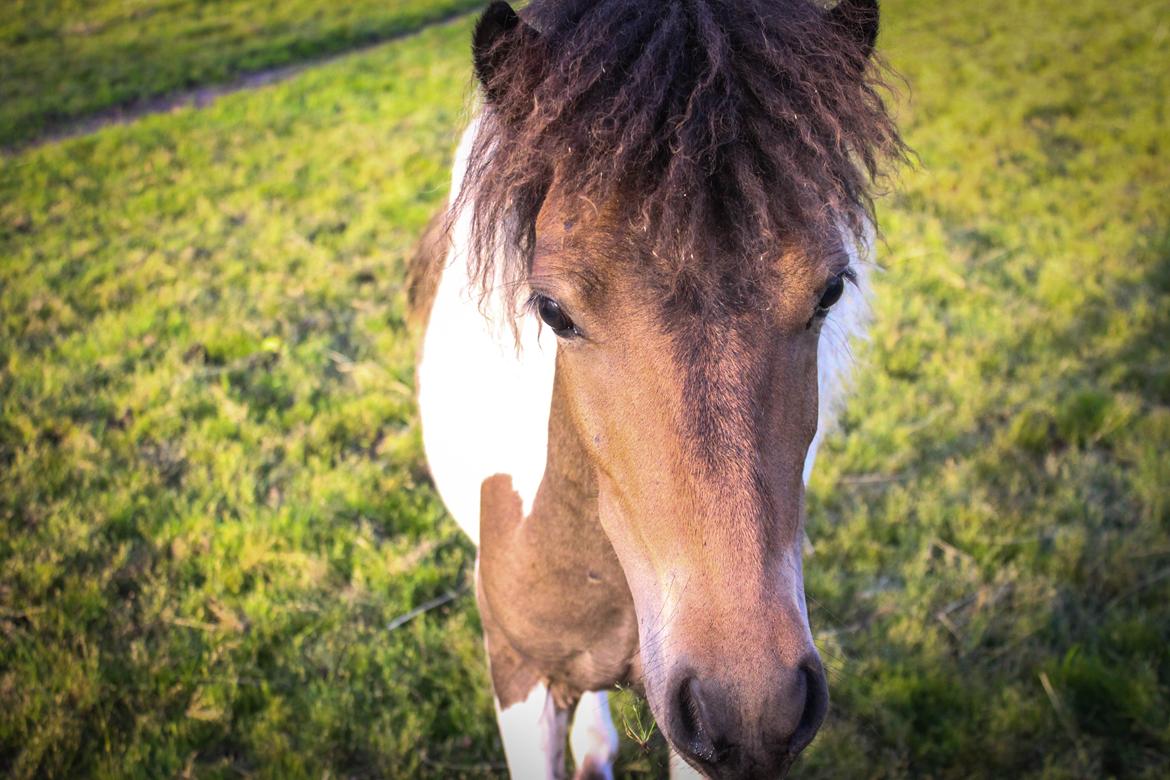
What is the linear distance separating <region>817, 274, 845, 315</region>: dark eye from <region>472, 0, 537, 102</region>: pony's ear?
76 cm

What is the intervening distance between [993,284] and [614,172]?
4743mm

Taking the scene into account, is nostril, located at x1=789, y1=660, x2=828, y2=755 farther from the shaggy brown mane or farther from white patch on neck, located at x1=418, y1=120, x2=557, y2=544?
white patch on neck, located at x1=418, y1=120, x2=557, y2=544

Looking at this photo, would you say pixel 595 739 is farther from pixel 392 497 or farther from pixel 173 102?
pixel 173 102

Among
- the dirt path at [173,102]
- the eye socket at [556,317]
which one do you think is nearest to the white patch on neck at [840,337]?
the eye socket at [556,317]

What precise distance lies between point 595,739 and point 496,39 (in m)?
2.07

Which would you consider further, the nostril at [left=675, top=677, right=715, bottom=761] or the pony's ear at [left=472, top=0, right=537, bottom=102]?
the pony's ear at [left=472, top=0, right=537, bottom=102]

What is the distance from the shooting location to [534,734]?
84.4 inches

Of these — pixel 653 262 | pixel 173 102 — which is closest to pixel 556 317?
pixel 653 262

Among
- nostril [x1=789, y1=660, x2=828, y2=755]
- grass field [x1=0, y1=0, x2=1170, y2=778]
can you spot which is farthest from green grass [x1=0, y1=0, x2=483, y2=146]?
nostril [x1=789, y1=660, x2=828, y2=755]

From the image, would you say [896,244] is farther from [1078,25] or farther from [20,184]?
[1078,25]

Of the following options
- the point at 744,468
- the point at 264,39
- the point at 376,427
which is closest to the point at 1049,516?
the point at 744,468

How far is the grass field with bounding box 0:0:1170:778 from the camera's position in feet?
8.37

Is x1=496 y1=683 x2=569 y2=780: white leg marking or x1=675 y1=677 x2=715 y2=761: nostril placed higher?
x1=675 y1=677 x2=715 y2=761: nostril

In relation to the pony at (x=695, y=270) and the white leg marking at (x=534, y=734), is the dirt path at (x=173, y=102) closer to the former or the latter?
the white leg marking at (x=534, y=734)
